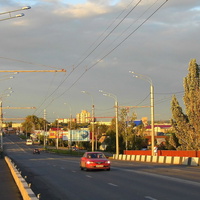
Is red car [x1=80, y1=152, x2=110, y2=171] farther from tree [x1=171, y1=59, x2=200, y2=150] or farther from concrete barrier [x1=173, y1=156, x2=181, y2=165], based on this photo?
tree [x1=171, y1=59, x2=200, y2=150]

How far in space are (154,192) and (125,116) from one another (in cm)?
8815

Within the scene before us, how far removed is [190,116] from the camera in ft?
217

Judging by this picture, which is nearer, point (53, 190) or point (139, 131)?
point (53, 190)

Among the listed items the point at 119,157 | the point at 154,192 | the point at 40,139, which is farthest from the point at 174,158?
the point at 40,139

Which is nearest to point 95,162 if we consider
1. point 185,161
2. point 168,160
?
point 185,161

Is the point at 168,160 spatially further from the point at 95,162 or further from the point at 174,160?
the point at 95,162

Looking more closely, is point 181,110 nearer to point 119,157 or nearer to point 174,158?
point 119,157

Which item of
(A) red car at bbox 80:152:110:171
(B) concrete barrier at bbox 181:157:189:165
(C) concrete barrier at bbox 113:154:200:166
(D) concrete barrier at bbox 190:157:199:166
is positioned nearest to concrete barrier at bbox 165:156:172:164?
(C) concrete barrier at bbox 113:154:200:166

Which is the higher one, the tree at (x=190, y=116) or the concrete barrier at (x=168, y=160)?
the tree at (x=190, y=116)

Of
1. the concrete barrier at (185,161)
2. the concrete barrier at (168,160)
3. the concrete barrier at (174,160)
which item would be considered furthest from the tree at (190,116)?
the concrete barrier at (185,161)

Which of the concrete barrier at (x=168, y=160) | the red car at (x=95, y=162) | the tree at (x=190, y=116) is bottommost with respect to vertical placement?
the concrete barrier at (x=168, y=160)

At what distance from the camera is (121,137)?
101 metres

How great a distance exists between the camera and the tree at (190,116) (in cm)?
→ 6481

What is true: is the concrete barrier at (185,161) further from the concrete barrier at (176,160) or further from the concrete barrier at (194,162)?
the concrete barrier at (194,162)
